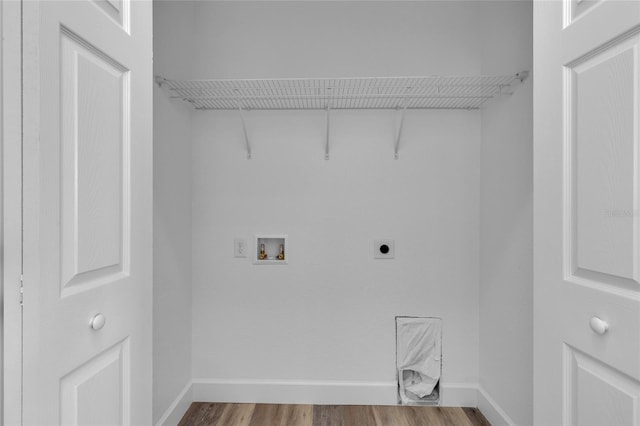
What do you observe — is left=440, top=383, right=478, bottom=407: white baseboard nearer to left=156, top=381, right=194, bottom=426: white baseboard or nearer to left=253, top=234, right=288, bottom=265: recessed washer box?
left=253, top=234, right=288, bottom=265: recessed washer box

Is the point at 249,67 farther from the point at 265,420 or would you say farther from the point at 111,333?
the point at 265,420

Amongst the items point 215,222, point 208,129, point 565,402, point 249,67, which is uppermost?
point 249,67

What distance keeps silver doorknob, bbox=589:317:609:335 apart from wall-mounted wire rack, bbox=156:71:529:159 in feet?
4.76

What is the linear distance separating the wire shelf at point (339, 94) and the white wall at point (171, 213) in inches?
7.1

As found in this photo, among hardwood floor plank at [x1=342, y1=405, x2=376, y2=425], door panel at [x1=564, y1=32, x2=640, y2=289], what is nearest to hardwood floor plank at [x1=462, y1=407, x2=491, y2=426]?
hardwood floor plank at [x1=342, y1=405, x2=376, y2=425]

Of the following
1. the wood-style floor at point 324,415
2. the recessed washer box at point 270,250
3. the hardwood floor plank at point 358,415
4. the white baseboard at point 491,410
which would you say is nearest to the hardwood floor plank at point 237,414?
the wood-style floor at point 324,415

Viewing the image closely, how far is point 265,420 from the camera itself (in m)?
2.05

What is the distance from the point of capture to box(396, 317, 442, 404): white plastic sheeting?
221 cm

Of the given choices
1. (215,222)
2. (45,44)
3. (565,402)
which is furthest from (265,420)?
(45,44)

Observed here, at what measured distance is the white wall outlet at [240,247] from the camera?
88.4 inches

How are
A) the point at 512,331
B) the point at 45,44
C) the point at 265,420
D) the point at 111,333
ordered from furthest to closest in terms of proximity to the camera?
1. the point at 265,420
2. the point at 512,331
3. the point at 111,333
4. the point at 45,44

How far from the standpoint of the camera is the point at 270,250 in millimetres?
2264

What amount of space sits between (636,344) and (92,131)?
121cm

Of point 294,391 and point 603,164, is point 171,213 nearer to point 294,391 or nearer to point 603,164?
point 294,391
